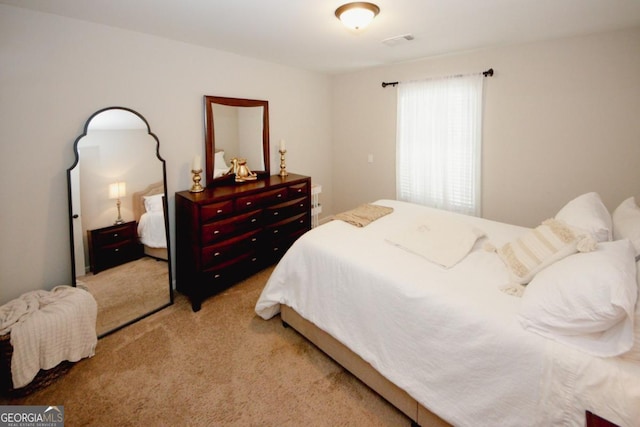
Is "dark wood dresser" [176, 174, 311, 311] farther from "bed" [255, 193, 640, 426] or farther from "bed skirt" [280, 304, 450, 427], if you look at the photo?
"bed skirt" [280, 304, 450, 427]

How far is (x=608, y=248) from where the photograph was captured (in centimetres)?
146

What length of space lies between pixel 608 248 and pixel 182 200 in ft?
9.66

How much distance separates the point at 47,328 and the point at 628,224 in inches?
140

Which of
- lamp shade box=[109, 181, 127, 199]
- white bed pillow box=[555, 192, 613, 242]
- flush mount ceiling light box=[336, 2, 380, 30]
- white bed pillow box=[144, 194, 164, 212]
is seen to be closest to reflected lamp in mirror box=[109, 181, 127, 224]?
lamp shade box=[109, 181, 127, 199]

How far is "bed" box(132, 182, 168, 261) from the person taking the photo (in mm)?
2645

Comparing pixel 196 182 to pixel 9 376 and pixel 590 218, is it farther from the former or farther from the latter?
pixel 590 218

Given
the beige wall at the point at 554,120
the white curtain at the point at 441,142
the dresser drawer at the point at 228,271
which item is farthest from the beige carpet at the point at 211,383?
the beige wall at the point at 554,120

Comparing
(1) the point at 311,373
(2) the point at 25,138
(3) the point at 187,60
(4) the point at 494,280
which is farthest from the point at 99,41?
(4) the point at 494,280

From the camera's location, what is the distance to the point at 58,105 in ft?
7.22

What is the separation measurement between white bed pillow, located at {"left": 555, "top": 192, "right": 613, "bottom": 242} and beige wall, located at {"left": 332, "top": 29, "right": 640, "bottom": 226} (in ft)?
3.25

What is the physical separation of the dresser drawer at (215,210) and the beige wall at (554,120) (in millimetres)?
2707

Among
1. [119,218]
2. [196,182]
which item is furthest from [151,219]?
[196,182]

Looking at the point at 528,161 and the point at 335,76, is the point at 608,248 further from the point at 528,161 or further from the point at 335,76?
the point at 335,76

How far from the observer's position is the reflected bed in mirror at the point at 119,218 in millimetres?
2334
